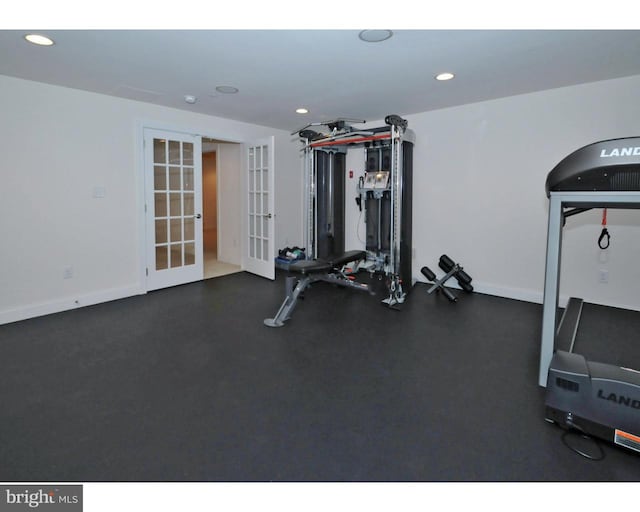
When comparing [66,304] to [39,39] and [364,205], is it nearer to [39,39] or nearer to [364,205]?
[39,39]

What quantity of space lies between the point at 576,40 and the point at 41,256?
4.85 m

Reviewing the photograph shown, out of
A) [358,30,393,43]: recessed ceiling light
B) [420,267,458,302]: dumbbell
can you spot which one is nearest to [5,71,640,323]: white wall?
[420,267,458,302]: dumbbell

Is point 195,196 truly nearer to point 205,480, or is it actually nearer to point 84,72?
point 84,72

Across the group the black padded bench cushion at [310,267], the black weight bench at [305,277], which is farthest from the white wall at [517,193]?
the black padded bench cushion at [310,267]

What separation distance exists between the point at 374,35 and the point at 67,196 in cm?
328

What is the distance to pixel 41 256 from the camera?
358cm

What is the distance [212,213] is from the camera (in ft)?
29.0

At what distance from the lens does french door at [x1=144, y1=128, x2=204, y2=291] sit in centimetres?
439

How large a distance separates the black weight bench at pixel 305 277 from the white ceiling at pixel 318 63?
5.66 ft

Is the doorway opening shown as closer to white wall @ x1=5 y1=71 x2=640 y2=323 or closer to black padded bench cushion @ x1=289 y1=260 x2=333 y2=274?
white wall @ x1=5 y1=71 x2=640 y2=323

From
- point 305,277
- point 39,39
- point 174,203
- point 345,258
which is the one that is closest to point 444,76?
point 345,258

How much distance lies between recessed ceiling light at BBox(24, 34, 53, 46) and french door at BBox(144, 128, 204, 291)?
1.65 metres

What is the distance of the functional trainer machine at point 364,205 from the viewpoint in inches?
156
